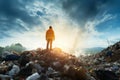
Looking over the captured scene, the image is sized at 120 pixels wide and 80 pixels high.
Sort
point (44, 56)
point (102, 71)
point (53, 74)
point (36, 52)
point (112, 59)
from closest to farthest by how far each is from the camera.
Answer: point (53, 74) < point (44, 56) < point (36, 52) < point (102, 71) < point (112, 59)

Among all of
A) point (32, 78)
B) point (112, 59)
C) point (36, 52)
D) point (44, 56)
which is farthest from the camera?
point (112, 59)

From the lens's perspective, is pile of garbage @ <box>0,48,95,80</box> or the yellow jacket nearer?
pile of garbage @ <box>0,48,95,80</box>

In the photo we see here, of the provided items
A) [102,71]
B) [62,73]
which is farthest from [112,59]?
Answer: [62,73]

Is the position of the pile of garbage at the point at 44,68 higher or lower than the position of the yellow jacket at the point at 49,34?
lower

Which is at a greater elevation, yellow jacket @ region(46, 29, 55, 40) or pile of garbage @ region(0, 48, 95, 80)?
yellow jacket @ region(46, 29, 55, 40)

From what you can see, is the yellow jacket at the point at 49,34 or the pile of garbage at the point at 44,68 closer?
the pile of garbage at the point at 44,68

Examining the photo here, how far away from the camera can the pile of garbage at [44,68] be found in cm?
1912

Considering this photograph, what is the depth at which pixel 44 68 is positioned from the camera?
20453mm

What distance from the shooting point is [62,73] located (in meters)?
19.6

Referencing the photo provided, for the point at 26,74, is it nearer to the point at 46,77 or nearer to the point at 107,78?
the point at 46,77

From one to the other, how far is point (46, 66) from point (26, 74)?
2056mm

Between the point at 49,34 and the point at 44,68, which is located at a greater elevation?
the point at 49,34

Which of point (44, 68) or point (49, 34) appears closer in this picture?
point (44, 68)

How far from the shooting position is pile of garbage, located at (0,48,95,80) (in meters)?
19.1
